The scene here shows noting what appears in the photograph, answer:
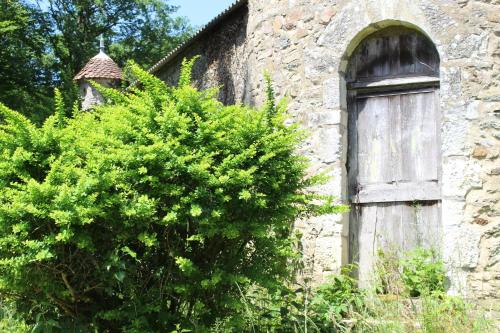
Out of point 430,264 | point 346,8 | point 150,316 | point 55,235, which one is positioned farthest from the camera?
point 346,8

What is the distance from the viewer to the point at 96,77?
53.2 ft

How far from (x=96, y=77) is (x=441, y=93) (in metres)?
12.3

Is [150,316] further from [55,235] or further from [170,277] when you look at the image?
[55,235]

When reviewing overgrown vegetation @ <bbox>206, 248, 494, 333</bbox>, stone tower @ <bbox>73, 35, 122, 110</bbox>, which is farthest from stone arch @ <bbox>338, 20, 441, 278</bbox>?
stone tower @ <bbox>73, 35, 122, 110</bbox>

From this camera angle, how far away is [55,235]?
12.9 feet

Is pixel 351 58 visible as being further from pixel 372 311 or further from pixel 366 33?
pixel 372 311

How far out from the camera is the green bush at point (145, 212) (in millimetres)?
3900

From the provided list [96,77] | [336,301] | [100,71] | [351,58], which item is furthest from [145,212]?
[100,71]

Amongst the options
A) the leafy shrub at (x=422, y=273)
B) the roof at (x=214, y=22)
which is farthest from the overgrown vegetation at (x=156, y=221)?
the roof at (x=214, y=22)

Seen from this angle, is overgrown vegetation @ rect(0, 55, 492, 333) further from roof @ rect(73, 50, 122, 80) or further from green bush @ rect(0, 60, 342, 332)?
roof @ rect(73, 50, 122, 80)

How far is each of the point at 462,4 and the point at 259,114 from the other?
2.67 meters

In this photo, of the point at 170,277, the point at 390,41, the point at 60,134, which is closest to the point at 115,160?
the point at 60,134

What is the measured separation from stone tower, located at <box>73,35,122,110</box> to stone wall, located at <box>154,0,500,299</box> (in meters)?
9.74

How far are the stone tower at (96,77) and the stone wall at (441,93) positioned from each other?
31.9 ft
